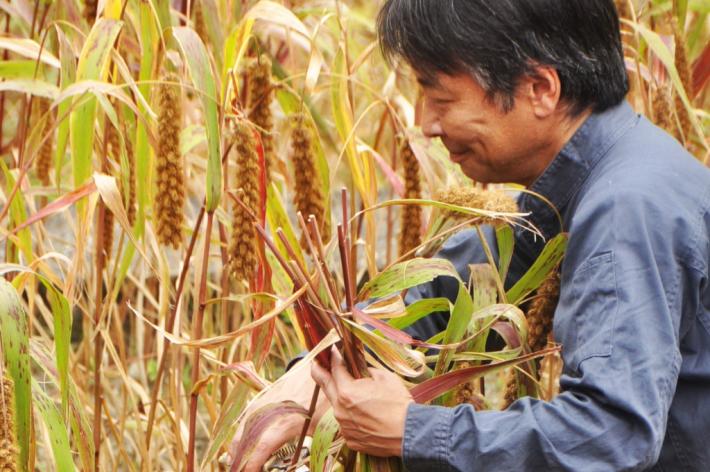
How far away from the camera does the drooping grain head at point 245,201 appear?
5.07 ft

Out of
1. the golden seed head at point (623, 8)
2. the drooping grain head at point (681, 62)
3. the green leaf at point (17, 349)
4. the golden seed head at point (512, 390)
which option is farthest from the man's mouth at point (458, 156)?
the golden seed head at point (623, 8)

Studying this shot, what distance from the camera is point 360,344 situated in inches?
56.5

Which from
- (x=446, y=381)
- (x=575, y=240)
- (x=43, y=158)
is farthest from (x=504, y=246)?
(x=43, y=158)

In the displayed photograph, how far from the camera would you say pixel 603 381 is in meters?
1.35

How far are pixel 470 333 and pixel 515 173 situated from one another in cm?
28

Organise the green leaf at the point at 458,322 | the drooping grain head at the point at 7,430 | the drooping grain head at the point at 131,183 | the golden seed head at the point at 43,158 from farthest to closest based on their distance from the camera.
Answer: the golden seed head at the point at 43,158, the drooping grain head at the point at 131,183, the green leaf at the point at 458,322, the drooping grain head at the point at 7,430

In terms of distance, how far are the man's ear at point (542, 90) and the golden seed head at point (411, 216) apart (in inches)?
10.6

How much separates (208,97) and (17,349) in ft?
1.33

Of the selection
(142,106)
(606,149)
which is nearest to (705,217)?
(606,149)

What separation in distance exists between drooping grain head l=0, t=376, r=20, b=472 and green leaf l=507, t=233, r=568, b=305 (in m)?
0.72

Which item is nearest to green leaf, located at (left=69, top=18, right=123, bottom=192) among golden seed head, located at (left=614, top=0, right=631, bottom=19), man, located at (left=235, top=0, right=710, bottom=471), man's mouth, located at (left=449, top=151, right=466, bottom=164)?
man, located at (left=235, top=0, right=710, bottom=471)

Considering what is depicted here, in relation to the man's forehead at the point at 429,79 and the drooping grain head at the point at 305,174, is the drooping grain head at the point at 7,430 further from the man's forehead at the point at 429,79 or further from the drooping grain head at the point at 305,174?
the man's forehead at the point at 429,79

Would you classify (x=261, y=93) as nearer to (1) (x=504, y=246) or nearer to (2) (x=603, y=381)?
(1) (x=504, y=246)

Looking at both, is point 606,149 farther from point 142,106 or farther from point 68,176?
point 68,176
